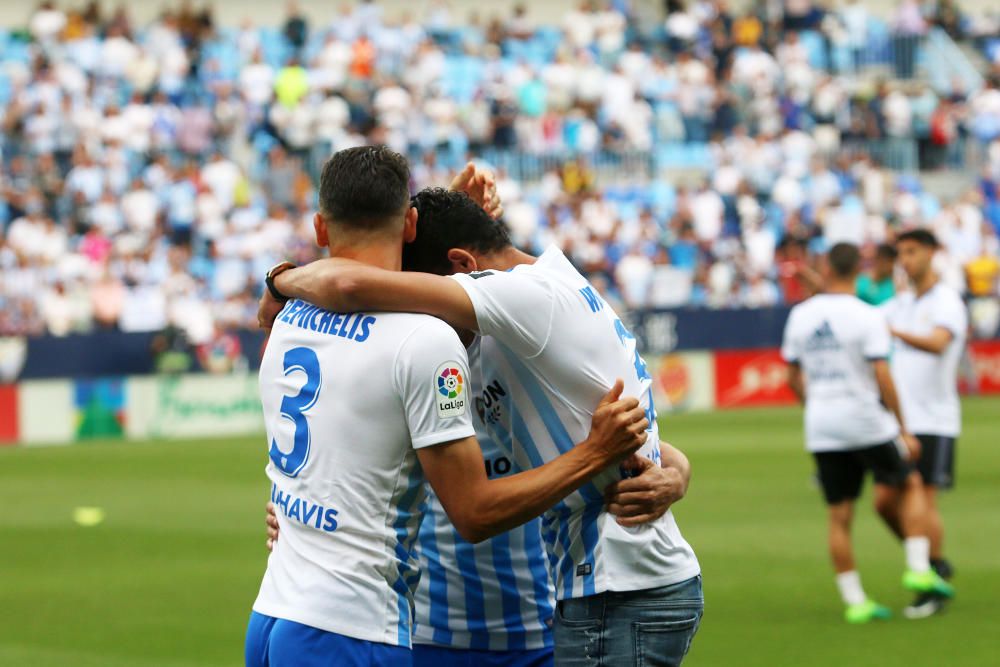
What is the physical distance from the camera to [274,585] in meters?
3.84

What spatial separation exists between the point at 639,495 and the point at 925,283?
296 inches

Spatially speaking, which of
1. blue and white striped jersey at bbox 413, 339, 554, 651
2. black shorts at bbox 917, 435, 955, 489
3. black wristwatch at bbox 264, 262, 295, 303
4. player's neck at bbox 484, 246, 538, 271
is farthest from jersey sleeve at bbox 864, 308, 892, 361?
black wristwatch at bbox 264, 262, 295, 303

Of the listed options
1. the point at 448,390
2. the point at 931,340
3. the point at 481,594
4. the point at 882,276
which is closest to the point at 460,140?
the point at 882,276

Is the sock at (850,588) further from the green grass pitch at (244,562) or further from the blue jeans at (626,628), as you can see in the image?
the blue jeans at (626,628)

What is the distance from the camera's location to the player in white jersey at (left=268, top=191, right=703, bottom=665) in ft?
12.7

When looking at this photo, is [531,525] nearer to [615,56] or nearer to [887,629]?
[887,629]

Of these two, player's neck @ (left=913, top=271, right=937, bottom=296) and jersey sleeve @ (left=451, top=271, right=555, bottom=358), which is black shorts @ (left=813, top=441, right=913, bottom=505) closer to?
player's neck @ (left=913, top=271, right=937, bottom=296)

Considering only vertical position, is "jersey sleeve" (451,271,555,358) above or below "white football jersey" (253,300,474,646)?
above

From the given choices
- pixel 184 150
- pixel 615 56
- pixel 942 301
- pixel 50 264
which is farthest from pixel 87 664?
pixel 615 56

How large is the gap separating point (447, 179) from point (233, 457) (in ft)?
32.9

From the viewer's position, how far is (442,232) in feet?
14.0

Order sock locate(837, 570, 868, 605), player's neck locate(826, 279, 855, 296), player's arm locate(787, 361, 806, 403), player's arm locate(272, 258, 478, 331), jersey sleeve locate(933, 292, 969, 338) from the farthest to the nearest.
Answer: jersey sleeve locate(933, 292, 969, 338)
player's arm locate(787, 361, 806, 403)
player's neck locate(826, 279, 855, 296)
sock locate(837, 570, 868, 605)
player's arm locate(272, 258, 478, 331)

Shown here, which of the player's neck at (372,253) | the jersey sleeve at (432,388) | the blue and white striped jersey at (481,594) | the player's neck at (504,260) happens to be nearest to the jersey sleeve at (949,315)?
the blue and white striped jersey at (481,594)

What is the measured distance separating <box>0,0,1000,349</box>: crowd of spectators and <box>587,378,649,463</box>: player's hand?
19.4 metres
